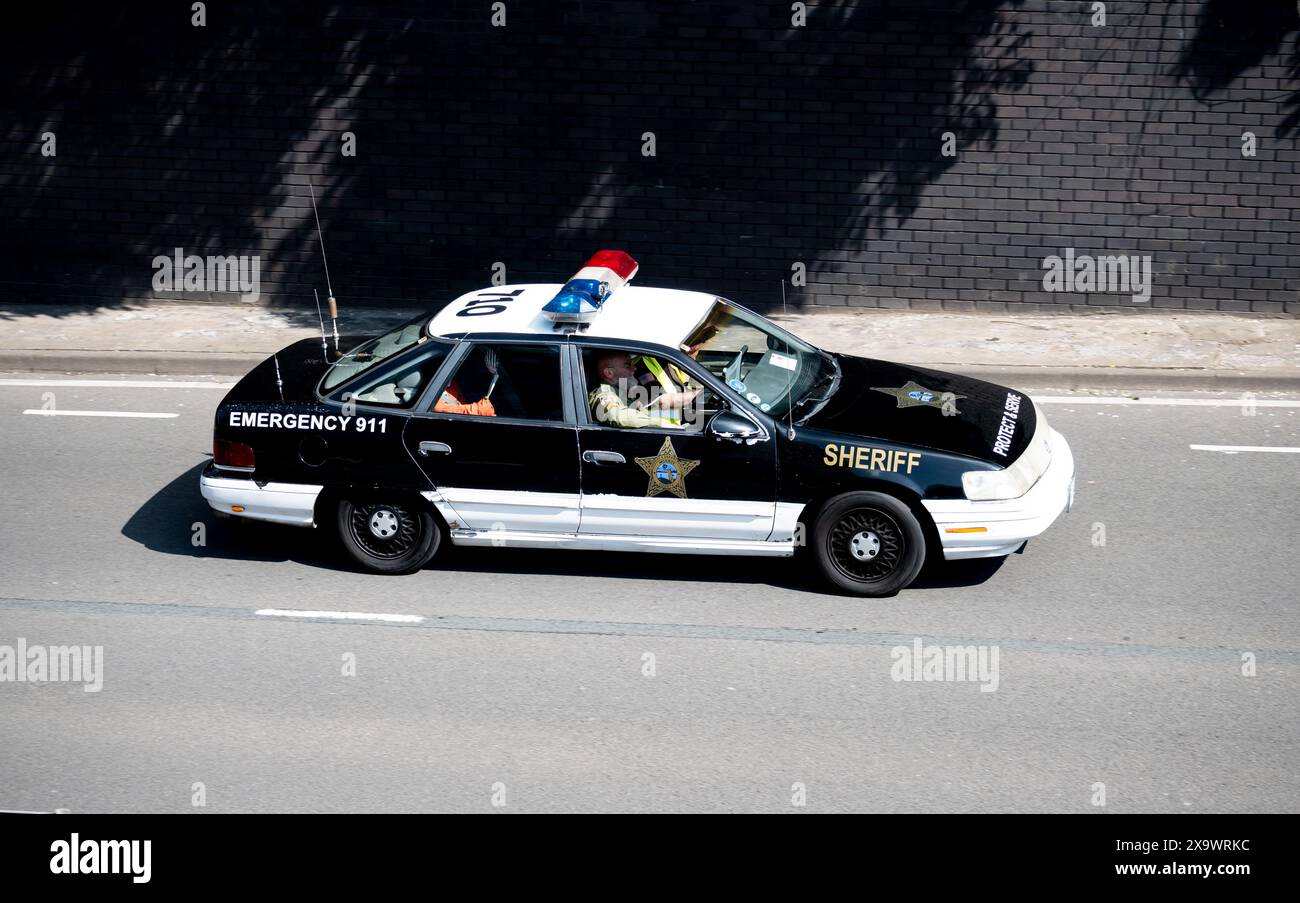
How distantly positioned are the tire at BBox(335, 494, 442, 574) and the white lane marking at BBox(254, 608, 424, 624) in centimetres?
50

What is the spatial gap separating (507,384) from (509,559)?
1157 millimetres

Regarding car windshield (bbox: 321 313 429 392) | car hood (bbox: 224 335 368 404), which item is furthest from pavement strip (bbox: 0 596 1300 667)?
car windshield (bbox: 321 313 429 392)

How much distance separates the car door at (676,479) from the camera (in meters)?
7.67

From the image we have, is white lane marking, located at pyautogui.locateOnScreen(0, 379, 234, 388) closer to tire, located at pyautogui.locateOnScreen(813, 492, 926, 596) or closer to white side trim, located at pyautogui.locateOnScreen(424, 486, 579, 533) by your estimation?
white side trim, located at pyautogui.locateOnScreen(424, 486, 579, 533)

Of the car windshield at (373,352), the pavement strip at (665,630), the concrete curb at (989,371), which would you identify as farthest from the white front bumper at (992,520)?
the concrete curb at (989,371)

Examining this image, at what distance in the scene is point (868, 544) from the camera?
25.3 ft

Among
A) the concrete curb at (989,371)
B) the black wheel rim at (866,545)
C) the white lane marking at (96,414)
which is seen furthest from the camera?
the concrete curb at (989,371)

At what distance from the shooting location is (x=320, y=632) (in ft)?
24.8

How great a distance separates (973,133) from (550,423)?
7.08 meters

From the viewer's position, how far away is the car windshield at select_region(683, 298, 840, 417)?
804cm

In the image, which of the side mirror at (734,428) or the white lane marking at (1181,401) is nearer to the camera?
the side mirror at (734,428)

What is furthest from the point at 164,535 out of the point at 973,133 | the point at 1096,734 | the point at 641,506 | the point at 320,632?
the point at 973,133

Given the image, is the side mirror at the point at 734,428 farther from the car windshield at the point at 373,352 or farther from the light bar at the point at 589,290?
the car windshield at the point at 373,352

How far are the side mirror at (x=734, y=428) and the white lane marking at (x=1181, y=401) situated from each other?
4540 mm
